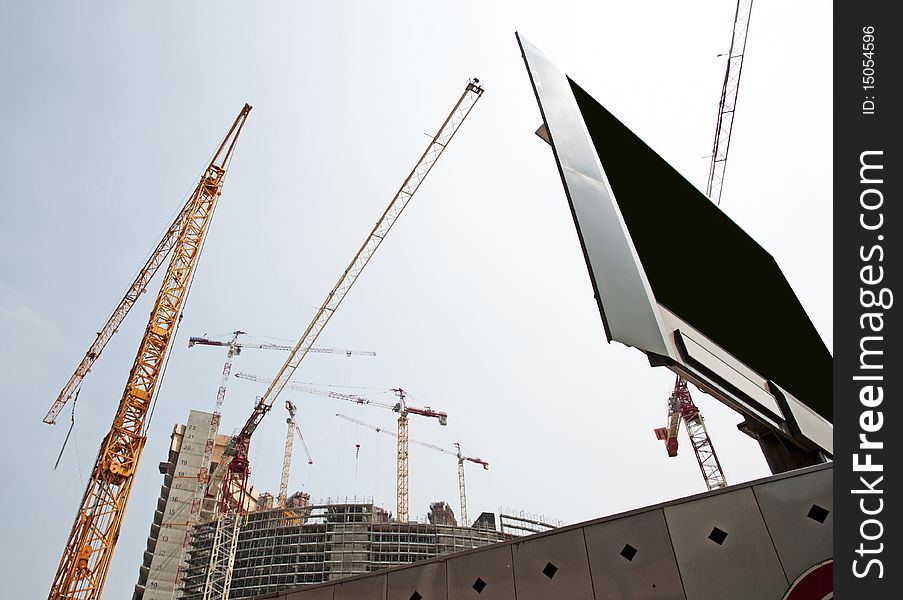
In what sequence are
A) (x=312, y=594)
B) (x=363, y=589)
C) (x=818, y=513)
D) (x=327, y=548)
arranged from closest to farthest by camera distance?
(x=818, y=513)
(x=363, y=589)
(x=312, y=594)
(x=327, y=548)

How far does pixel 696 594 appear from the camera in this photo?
6539 millimetres

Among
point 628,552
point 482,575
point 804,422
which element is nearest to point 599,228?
point 628,552

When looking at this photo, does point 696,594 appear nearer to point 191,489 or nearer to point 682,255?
point 682,255

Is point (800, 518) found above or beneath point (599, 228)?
beneath

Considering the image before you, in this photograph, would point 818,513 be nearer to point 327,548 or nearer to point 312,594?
point 312,594

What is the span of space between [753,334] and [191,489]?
326ft

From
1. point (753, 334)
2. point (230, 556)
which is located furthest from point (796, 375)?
point (230, 556)

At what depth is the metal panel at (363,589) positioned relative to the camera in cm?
938

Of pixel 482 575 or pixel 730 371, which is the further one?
pixel 482 575

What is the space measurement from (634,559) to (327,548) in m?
70.1

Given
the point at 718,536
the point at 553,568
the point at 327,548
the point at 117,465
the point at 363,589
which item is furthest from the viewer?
the point at 327,548

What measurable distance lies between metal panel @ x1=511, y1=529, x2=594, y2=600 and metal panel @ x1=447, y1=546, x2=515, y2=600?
0.17 metres

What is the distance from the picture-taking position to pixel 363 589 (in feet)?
31.4
